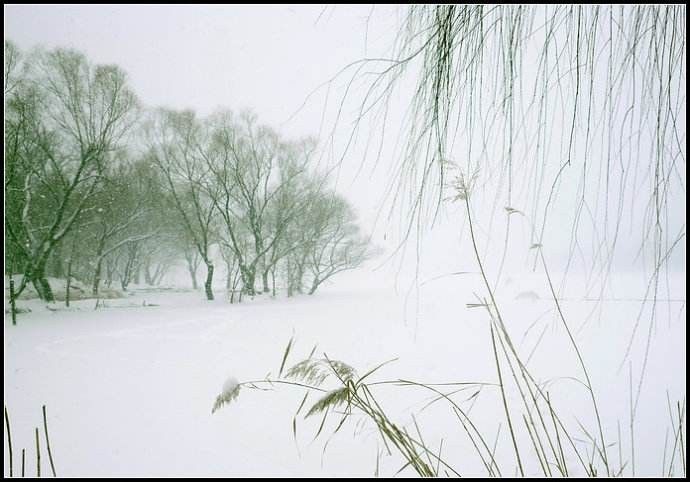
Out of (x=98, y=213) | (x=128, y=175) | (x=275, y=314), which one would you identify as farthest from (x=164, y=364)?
(x=128, y=175)

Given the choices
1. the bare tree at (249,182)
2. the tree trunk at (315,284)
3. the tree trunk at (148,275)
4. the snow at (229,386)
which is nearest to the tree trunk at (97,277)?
the tree trunk at (148,275)

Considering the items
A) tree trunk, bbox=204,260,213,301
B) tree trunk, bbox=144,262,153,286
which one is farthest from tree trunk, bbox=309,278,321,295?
tree trunk, bbox=144,262,153,286

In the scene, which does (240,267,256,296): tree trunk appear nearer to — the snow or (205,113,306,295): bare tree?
(205,113,306,295): bare tree

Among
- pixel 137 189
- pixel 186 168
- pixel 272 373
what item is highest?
pixel 186 168

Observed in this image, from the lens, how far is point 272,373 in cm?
133

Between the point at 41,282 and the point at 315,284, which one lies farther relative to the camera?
the point at 315,284

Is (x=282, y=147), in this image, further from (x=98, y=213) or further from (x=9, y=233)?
(x=9, y=233)

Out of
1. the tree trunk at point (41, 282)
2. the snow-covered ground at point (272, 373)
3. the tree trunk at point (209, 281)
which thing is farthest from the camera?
the tree trunk at point (209, 281)

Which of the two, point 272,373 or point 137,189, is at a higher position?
point 137,189

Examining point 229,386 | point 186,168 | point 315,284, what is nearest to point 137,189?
point 186,168

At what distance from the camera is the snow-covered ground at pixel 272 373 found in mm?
1017

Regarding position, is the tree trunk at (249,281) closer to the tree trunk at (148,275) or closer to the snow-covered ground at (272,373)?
the snow-covered ground at (272,373)

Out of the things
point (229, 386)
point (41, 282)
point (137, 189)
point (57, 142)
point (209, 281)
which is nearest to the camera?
point (229, 386)

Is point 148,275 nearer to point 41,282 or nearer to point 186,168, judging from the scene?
point 41,282
